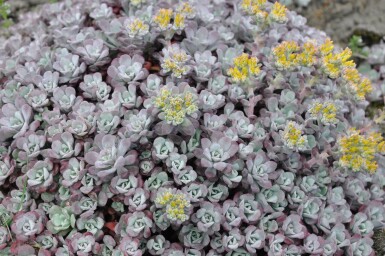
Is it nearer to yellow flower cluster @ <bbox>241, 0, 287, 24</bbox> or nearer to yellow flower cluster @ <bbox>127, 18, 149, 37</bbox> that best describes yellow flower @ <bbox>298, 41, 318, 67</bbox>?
yellow flower cluster @ <bbox>241, 0, 287, 24</bbox>

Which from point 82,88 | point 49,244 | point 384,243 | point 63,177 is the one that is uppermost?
point 82,88

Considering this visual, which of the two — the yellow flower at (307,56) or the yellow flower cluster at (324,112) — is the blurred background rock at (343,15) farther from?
the yellow flower cluster at (324,112)

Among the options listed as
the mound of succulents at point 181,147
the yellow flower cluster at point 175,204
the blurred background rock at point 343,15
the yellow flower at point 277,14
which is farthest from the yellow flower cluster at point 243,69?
the blurred background rock at point 343,15

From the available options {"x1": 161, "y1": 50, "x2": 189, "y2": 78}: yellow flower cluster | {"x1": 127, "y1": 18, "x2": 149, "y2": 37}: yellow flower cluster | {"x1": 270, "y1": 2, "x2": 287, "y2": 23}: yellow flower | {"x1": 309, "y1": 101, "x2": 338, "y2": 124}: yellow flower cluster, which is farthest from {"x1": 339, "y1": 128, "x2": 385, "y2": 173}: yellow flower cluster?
{"x1": 127, "y1": 18, "x2": 149, "y2": 37}: yellow flower cluster

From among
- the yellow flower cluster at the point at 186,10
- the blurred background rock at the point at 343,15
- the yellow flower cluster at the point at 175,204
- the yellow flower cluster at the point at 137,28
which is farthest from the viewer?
the blurred background rock at the point at 343,15

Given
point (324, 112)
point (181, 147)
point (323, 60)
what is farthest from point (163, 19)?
point (324, 112)

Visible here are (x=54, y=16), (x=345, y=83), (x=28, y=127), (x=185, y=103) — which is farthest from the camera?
(x=54, y=16)

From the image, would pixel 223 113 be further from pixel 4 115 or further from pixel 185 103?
pixel 4 115

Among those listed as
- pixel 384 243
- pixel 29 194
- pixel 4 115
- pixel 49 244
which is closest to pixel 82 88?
pixel 4 115
